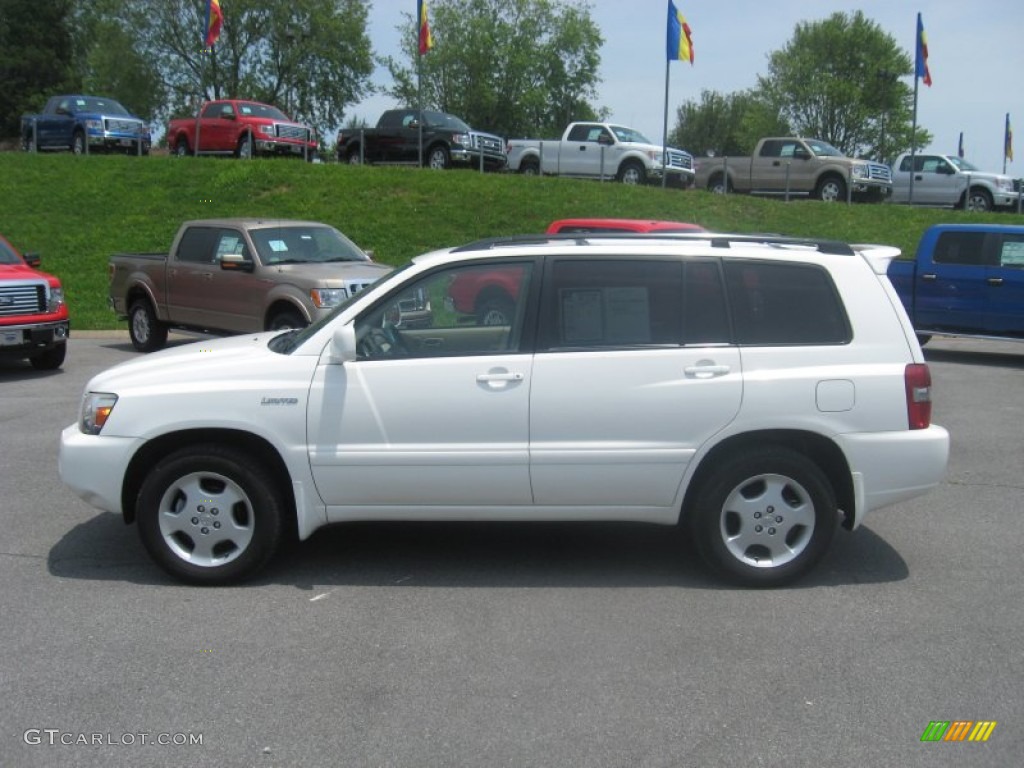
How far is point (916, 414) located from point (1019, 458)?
393cm

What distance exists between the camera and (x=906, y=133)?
77.8 m

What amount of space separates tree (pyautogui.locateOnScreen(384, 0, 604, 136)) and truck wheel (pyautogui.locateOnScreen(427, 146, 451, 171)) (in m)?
43.0

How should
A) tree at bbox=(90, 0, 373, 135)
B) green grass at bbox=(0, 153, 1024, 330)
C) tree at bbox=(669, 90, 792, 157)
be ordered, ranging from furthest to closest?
tree at bbox=(669, 90, 792, 157), tree at bbox=(90, 0, 373, 135), green grass at bbox=(0, 153, 1024, 330)

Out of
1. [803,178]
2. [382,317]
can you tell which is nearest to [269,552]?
[382,317]

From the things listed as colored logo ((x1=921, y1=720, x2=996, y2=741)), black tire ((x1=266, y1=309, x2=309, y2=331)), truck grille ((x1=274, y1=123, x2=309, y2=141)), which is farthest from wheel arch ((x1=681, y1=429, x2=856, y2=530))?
truck grille ((x1=274, y1=123, x2=309, y2=141))

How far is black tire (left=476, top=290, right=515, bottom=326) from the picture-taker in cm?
545

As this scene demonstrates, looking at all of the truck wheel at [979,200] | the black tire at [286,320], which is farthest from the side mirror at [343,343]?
the truck wheel at [979,200]

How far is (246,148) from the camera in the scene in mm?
27922

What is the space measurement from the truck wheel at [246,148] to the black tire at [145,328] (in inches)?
507

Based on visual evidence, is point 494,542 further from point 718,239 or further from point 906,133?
point 906,133

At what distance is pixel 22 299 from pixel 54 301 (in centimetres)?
44

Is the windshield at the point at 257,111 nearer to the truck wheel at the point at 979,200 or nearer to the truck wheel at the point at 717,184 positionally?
the truck wheel at the point at 717,184

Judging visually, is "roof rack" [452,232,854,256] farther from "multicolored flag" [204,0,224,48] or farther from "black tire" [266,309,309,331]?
"multicolored flag" [204,0,224,48]

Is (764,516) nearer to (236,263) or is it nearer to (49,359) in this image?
(236,263)
